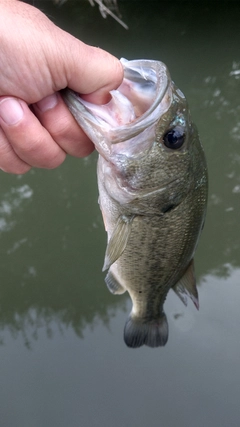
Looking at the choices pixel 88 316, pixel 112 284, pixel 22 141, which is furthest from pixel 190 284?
pixel 88 316

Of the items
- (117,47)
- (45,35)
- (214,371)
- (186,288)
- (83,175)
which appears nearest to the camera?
(45,35)

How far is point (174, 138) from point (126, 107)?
185 millimetres

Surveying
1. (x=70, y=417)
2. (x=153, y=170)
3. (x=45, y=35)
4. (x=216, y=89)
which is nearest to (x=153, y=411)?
(x=70, y=417)

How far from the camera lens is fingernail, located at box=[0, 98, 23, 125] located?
4.08 ft

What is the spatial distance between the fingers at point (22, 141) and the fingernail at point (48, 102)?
1.9 inches

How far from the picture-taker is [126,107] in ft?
4.27

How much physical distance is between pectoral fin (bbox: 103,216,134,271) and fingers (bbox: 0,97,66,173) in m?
0.32

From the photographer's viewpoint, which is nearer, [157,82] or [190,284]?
[157,82]

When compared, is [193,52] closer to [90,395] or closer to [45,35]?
[90,395]

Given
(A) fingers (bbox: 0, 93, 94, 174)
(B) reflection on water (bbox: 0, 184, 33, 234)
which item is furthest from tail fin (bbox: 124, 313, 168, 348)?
(B) reflection on water (bbox: 0, 184, 33, 234)

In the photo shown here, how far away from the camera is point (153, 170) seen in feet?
4.66

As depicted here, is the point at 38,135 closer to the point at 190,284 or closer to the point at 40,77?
the point at 40,77

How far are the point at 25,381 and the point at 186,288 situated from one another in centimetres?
208

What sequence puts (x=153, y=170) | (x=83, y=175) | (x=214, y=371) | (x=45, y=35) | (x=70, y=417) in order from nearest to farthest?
(x=45, y=35) < (x=153, y=170) < (x=70, y=417) < (x=214, y=371) < (x=83, y=175)
